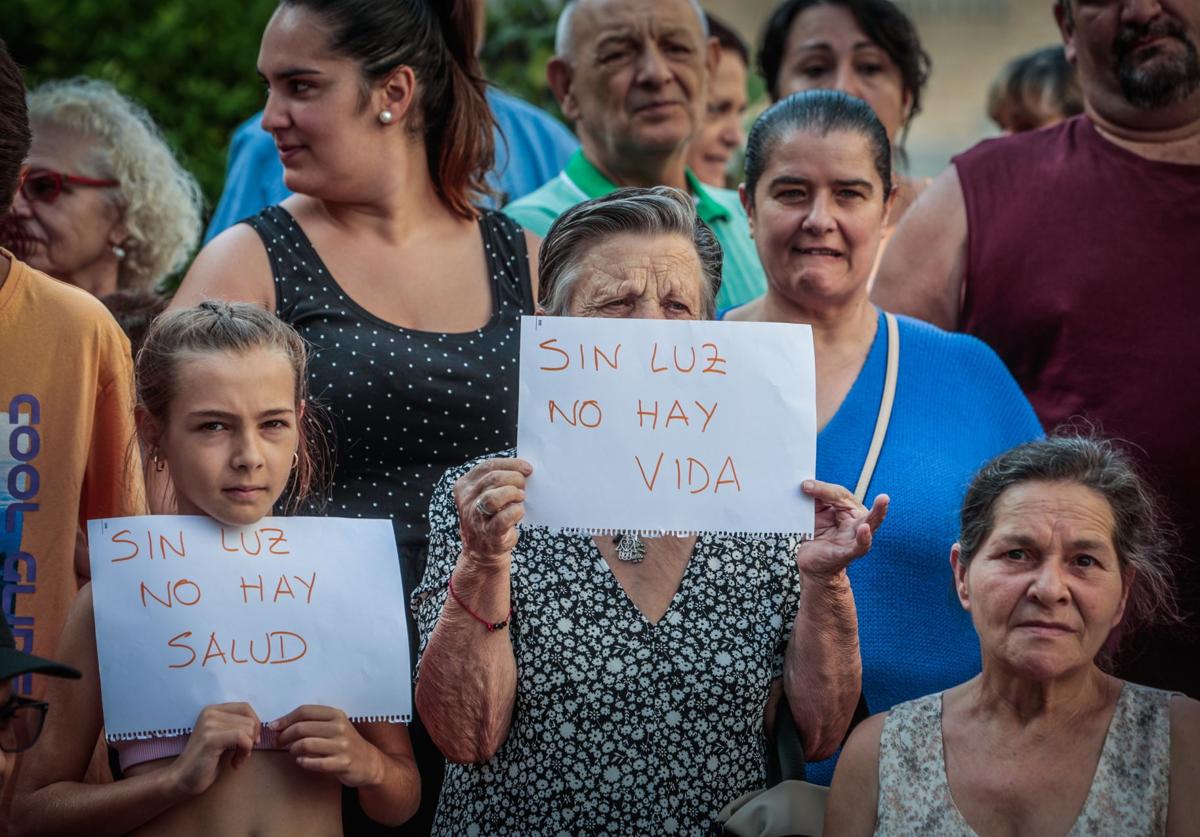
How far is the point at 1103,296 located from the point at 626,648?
180 cm

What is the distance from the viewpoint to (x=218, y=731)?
9.05 feet

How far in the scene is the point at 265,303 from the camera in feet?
12.1

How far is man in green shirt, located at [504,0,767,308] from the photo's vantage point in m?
5.04

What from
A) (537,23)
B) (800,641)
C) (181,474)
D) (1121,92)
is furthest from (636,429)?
(537,23)

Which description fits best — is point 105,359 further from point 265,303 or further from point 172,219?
point 172,219

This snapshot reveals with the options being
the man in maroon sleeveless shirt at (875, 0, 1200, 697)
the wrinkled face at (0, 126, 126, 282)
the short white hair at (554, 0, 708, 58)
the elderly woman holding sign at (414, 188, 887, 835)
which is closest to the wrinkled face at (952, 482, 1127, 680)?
the elderly woman holding sign at (414, 188, 887, 835)

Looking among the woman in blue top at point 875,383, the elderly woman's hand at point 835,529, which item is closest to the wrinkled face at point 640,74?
the woman in blue top at point 875,383

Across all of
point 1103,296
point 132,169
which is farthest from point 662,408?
point 132,169

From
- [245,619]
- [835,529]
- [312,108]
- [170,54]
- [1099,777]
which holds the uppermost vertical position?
[170,54]

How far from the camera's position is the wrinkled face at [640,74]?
505 centimetres

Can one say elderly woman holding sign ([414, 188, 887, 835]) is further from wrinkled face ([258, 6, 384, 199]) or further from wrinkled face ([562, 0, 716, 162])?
wrinkled face ([562, 0, 716, 162])

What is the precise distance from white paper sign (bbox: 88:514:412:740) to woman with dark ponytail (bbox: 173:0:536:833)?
0.58 m

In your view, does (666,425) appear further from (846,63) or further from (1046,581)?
(846,63)

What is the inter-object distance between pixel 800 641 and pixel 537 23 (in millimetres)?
5602
